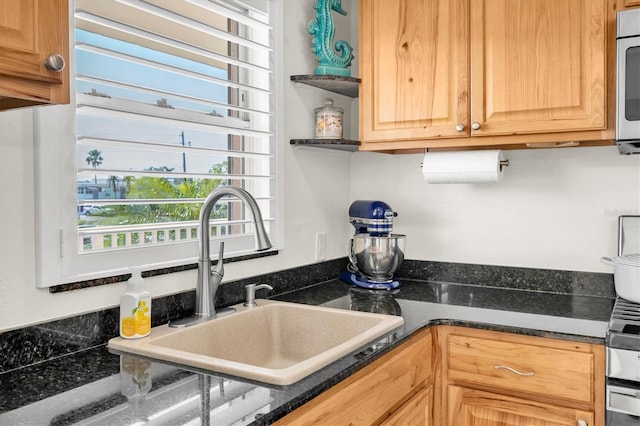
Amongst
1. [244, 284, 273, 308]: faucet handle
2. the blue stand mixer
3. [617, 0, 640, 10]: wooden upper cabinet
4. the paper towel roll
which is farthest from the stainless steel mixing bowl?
[617, 0, 640, 10]: wooden upper cabinet

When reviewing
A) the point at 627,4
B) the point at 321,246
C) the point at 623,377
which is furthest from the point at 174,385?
the point at 627,4

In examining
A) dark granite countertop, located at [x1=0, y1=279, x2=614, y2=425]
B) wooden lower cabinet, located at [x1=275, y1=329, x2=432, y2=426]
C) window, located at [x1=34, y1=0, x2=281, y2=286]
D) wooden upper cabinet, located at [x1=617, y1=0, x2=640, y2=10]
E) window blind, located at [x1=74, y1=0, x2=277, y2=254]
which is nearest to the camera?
dark granite countertop, located at [x1=0, y1=279, x2=614, y2=425]

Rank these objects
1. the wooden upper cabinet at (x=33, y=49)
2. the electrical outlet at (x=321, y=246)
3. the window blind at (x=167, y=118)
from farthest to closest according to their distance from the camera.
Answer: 1. the electrical outlet at (x=321, y=246)
2. the window blind at (x=167, y=118)
3. the wooden upper cabinet at (x=33, y=49)

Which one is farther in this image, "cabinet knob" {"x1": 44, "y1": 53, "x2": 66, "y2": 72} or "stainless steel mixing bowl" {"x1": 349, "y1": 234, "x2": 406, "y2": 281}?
"stainless steel mixing bowl" {"x1": 349, "y1": 234, "x2": 406, "y2": 281}

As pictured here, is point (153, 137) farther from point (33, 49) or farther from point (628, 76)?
point (628, 76)

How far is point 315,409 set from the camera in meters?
1.15

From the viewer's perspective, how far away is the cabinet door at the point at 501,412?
5.27ft

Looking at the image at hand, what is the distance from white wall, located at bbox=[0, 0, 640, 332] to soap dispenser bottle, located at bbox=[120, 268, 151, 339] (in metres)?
0.29

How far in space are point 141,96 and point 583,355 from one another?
1.48m

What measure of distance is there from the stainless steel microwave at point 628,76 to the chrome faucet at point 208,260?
1.14m

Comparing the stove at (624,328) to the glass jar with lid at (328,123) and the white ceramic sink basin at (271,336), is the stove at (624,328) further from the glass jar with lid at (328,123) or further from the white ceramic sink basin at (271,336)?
the glass jar with lid at (328,123)

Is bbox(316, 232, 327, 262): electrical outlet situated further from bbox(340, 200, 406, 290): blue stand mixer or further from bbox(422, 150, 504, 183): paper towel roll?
bbox(422, 150, 504, 183): paper towel roll

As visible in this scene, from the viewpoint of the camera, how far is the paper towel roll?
206 cm

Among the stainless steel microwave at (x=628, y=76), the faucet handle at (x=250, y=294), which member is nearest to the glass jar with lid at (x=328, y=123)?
the faucet handle at (x=250, y=294)
